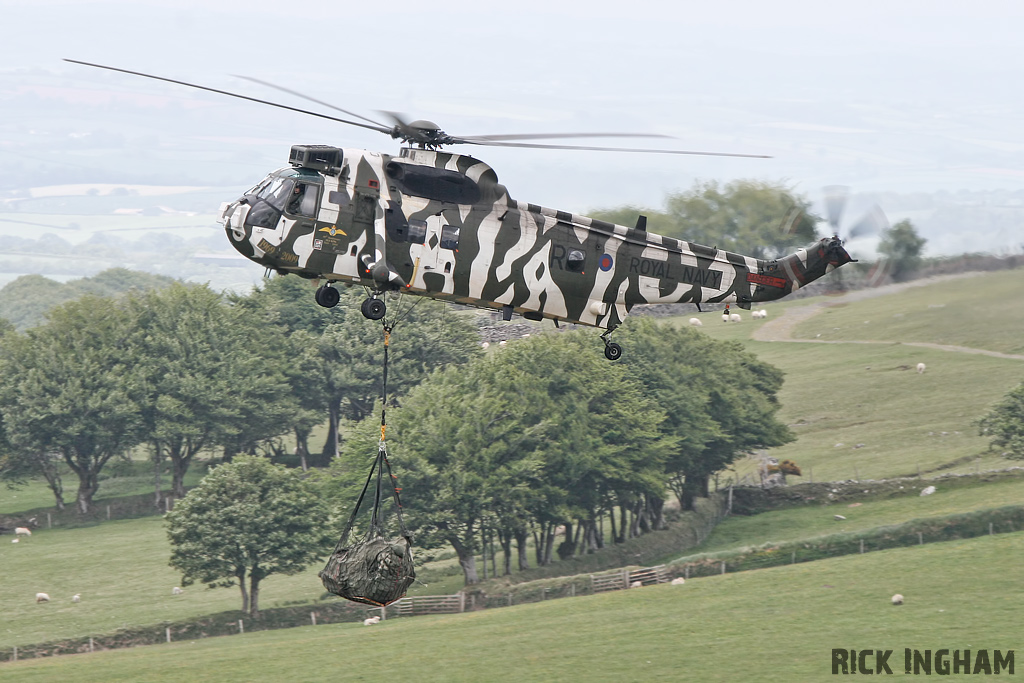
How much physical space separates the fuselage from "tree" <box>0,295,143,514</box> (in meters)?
84.3

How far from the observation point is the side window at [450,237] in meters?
33.6

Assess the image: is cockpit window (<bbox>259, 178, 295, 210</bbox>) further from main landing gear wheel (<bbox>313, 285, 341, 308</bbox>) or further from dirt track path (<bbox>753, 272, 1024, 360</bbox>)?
dirt track path (<bbox>753, 272, 1024, 360</bbox>)

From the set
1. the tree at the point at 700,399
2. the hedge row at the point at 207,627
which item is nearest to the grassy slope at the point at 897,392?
the tree at the point at 700,399

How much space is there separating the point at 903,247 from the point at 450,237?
Answer: 5566cm

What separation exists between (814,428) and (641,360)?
20720 mm

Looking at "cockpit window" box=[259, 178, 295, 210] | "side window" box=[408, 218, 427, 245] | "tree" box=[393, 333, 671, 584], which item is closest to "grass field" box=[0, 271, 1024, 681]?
"tree" box=[393, 333, 671, 584]

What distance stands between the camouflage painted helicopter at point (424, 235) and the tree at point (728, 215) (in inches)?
2984

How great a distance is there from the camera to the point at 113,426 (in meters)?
114

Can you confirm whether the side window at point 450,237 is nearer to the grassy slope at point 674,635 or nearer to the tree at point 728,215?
the grassy slope at point 674,635

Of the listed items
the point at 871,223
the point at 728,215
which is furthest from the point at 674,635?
the point at 728,215

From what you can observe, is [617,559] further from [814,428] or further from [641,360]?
[814,428]

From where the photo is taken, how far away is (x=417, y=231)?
33344mm

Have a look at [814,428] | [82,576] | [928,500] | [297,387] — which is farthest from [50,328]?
[928,500]

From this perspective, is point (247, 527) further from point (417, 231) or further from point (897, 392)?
point (897, 392)
